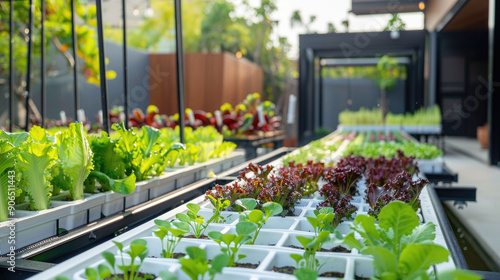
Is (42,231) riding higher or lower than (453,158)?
higher

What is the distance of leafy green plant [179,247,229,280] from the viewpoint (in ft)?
3.15

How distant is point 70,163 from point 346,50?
30.6 feet

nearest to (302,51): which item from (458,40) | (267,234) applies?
(458,40)

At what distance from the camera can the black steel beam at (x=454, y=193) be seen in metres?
2.86

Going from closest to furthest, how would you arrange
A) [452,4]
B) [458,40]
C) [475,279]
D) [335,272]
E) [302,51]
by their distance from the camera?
1. [475,279]
2. [335,272]
3. [452,4]
4. [302,51]
5. [458,40]

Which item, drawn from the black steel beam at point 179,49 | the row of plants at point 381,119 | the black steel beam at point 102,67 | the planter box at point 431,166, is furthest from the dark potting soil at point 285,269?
the row of plants at point 381,119

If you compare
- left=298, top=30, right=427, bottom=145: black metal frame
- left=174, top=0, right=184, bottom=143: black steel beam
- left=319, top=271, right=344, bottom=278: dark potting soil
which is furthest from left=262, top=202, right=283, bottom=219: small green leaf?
left=298, top=30, right=427, bottom=145: black metal frame

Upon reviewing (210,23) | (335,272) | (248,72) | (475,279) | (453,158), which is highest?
(210,23)

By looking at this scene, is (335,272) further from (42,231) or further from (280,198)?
(42,231)

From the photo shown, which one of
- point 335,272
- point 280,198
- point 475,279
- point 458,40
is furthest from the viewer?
point 458,40

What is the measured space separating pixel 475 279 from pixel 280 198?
41.0 inches

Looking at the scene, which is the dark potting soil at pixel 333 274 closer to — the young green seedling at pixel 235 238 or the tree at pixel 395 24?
the young green seedling at pixel 235 238

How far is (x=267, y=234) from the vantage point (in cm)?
149

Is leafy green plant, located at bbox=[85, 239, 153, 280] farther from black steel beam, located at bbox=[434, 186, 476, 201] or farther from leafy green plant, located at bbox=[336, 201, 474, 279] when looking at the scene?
black steel beam, located at bbox=[434, 186, 476, 201]
